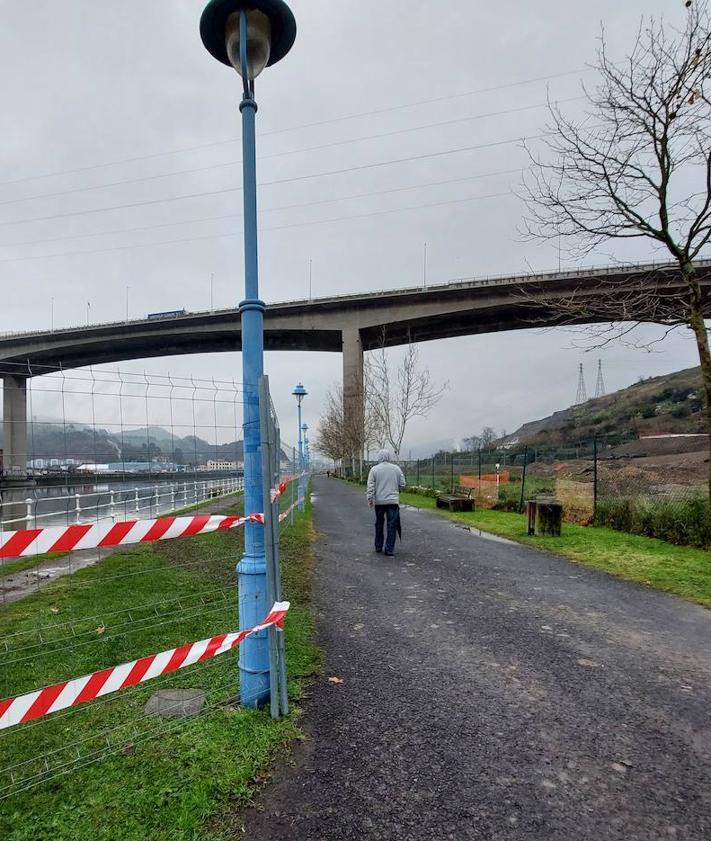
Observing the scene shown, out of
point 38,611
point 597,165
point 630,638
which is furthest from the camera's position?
point 597,165

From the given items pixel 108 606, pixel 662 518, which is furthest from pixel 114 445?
pixel 662 518

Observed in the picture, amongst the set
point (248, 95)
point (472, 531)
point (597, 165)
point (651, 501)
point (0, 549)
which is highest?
point (597, 165)

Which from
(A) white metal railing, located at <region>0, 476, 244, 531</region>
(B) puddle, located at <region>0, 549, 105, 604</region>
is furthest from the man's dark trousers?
(B) puddle, located at <region>0, 549, 105, 604</region>

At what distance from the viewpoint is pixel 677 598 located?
5887mm

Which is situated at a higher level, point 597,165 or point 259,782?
point 597,165

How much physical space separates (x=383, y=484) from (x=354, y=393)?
115 ft

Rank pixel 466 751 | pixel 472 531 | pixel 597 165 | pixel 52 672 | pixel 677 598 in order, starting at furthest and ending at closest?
pixel 472 531
pixel 597 165
pixel 677 598
pixel 52 672
pixel 466 751

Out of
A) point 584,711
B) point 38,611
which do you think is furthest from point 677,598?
point 38,611

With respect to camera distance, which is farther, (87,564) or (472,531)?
(472,531)

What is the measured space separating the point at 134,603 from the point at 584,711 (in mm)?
4496

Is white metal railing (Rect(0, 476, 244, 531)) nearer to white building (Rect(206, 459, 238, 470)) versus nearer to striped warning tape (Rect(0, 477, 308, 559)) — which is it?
white building (Rect(206, 459, 238, 470))

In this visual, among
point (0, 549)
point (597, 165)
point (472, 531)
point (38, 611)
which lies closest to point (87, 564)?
point (38, 611)

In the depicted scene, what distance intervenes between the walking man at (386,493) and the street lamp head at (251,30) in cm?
588

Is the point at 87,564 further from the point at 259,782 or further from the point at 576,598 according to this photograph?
the point at 576,598
